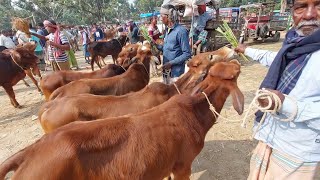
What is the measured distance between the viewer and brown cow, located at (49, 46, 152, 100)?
4.58m

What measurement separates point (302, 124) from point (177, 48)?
3.17m

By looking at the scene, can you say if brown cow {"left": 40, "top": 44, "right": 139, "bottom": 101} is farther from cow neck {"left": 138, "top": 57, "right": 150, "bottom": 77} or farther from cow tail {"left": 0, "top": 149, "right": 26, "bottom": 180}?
cow tail {"left": 0, "top": 149, "right": 26, "bottom": 180}

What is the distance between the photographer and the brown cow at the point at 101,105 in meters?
3.39

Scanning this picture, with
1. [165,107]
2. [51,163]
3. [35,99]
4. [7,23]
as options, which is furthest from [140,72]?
[7,23]

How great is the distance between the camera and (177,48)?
4.63m

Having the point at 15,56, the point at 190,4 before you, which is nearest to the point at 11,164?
the point at 15,56

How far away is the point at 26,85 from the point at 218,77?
974cm

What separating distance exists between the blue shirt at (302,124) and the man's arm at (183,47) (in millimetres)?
2694

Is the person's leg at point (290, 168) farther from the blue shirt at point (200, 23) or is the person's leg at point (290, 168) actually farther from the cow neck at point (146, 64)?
the blue shirt at point (200, 23)

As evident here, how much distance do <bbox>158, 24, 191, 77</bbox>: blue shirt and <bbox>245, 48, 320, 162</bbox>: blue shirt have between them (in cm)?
273

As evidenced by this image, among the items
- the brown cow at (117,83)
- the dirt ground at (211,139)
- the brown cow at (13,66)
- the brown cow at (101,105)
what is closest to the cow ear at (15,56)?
the brown cow at (13,66)

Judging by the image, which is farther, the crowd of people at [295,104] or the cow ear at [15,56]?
the cow ear at [15,56]

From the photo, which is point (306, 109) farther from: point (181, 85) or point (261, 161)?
point (181, 85)

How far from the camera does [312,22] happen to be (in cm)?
169
